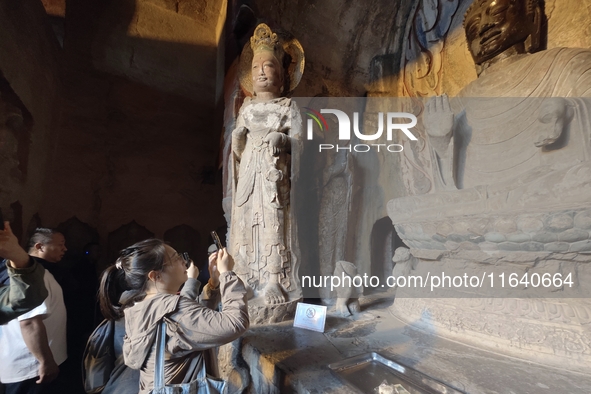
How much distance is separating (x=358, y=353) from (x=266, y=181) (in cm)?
→ 159

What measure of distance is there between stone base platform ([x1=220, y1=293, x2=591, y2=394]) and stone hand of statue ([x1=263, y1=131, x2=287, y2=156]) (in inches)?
59.0

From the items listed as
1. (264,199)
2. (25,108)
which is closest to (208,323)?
(264,199)

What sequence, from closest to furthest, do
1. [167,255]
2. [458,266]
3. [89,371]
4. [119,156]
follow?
[167,255], [89,371], [458,266], [119,156]

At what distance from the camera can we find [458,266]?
2.21m

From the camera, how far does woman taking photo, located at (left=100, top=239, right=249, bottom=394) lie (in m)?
1.27

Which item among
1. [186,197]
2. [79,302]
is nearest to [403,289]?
[79,302]

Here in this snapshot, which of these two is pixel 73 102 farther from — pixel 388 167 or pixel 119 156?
pixel 388 167

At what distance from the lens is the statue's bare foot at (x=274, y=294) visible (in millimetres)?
2553

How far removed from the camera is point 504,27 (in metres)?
2.59

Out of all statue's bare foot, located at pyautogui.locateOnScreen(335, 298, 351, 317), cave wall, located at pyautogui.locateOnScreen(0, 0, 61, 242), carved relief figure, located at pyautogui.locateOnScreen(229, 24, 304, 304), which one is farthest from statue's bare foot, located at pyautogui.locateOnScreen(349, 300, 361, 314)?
cave wall, located at pyautogui.locateOnScreen(0, 0, 61, 242)

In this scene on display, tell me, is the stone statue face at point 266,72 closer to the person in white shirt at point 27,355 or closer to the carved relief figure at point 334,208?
the carved relief figure at point 334,208

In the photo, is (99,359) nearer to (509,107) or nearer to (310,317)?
(310,317)

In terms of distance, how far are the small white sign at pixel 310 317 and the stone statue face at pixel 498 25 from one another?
2.66 m

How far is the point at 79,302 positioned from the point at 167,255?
8.89 ft
